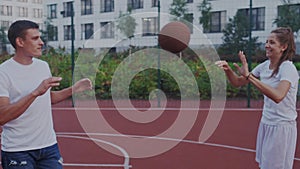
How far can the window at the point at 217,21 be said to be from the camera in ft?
81.5

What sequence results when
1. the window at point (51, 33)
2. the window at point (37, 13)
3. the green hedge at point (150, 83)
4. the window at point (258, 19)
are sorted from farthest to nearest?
1. the window at point (37, 13)
2. the window at point (51, 33)
3. the window at point (258, 19)
4. the green hedge at point (150, 83)

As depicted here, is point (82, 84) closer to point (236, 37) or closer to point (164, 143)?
point (164, 143)

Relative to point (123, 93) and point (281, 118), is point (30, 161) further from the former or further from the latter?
point (123, 93)

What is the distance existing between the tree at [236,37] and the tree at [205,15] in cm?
231

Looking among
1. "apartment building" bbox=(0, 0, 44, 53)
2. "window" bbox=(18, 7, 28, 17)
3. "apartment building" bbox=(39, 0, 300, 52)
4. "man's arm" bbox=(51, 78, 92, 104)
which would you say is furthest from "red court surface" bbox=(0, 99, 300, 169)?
"window" bbox=(18, 7, 28, 17)

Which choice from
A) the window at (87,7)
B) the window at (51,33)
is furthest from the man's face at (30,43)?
the window at (87,7)

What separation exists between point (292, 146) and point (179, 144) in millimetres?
3445

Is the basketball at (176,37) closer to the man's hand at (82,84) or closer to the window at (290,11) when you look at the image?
the man's hand at (82,84)

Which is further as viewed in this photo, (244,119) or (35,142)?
(244,119)

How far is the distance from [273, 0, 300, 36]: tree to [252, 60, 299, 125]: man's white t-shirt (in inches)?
643

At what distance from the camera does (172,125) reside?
8.38 metres

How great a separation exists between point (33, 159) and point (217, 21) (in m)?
23.5

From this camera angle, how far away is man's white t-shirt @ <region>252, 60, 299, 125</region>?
10.1 ft

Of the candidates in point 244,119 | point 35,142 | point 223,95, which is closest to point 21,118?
point 35,142
